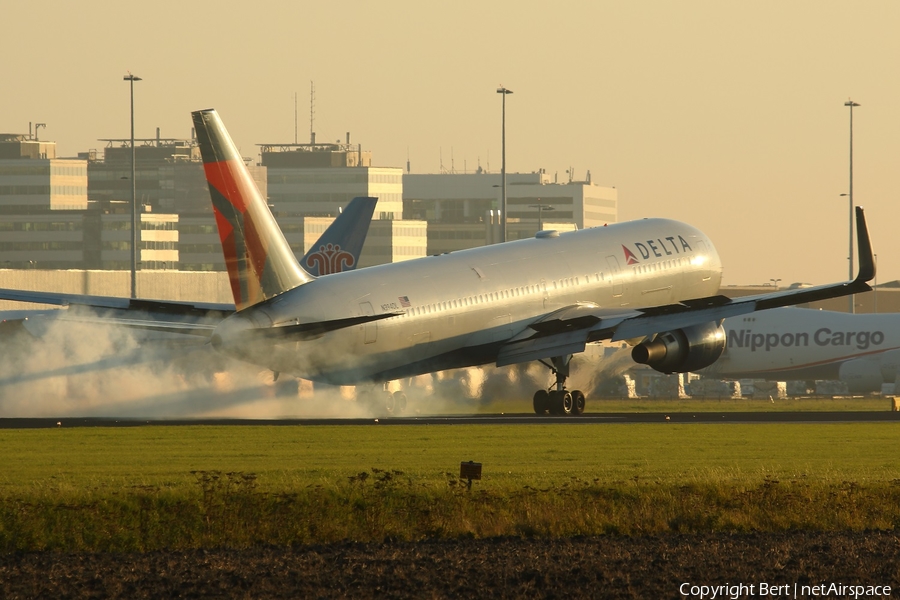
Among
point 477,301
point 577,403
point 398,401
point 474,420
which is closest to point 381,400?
point 398,401

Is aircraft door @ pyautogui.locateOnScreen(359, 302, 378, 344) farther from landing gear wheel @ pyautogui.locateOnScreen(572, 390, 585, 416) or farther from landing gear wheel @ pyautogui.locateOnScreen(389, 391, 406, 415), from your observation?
landing gear wheel @ pyautogui.locateOnScreen(572, 390, 585, 416)

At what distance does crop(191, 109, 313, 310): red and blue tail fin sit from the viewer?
43.5 metres

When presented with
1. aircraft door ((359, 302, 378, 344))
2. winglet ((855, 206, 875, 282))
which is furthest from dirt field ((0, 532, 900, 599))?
winglet ((855, 206, 875, 282))

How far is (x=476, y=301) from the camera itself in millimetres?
51688

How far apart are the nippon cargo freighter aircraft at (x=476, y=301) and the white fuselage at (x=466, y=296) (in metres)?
0.05

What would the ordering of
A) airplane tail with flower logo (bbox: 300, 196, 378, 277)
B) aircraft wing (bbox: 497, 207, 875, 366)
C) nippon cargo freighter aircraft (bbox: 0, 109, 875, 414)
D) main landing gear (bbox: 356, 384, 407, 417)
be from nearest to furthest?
1. nippon cargo freighter aircraft (bbox: 0, 109, 875, 414)
2. aircraft wing (bbox: 497, 207, 875, 366)
3. main landing gear (bbox: 356, 384, 407, 417)
4. airplane tail with flower logo (bbox: 300, 196, 378, 277)

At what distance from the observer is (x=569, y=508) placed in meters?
27.1

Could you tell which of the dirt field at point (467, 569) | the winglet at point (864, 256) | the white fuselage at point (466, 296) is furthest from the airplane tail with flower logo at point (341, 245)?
the dirt field at point (467, 569)

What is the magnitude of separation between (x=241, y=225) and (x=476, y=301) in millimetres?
10348

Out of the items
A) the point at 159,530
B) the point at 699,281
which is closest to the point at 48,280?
the point at 699,281

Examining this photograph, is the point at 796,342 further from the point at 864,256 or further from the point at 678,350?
the point at 864,256

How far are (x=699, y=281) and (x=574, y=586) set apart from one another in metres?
Answer: 40.6

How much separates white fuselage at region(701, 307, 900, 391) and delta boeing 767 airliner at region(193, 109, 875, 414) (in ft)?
154

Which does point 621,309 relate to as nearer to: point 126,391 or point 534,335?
point 534,335
